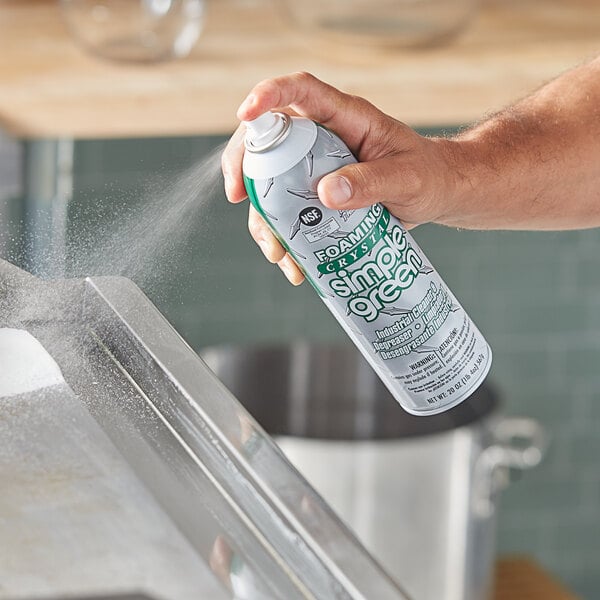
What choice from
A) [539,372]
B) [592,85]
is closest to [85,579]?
[592,85]

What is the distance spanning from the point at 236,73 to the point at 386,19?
212 millimetres

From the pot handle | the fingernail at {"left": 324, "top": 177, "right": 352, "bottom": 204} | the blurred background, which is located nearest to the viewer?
the fingernail at {"left": 324, "top": 177, "right": 352, "bottom": 204}

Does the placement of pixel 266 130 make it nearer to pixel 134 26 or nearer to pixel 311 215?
pixel 311 215

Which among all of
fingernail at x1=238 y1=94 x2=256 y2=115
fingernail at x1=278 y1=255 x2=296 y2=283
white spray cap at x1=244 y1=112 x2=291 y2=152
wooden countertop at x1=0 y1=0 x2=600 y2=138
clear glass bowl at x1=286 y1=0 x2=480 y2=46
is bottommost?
wooden countertop at x1=0 y1=0 x2=600 y2=138

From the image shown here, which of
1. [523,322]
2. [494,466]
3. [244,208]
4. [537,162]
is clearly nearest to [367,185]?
[537,162]

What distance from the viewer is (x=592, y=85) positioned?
3.03 ft

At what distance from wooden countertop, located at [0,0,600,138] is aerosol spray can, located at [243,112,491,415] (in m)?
0.77

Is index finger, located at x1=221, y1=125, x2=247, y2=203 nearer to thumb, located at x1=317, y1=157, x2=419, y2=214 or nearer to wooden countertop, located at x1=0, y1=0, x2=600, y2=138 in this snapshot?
thumb, located at x1=317, y1=157, x2=419, y2=214

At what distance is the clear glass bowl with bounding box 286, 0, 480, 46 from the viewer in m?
1.42

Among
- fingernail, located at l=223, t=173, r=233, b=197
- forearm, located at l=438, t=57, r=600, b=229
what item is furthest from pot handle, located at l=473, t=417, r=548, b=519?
fingernail, located at l=223, t=173, r=233, b=197

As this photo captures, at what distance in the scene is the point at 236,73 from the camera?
1377mm

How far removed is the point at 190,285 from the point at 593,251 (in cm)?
146

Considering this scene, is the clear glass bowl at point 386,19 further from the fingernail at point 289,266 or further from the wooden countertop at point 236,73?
the fingernail at point 289,266

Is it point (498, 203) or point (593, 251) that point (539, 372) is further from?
point (498, 203)
